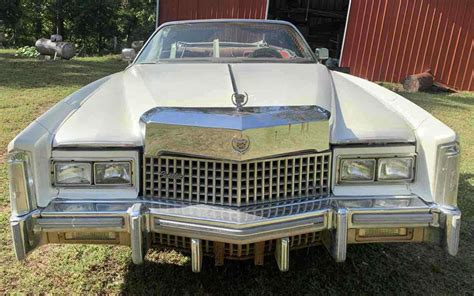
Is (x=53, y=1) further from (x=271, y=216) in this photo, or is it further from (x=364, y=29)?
(x=271, y=216)

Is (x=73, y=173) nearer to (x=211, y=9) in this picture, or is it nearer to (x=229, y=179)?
(x=229, y=179)

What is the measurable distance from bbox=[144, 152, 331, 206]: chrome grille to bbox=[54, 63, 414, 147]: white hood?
0.20 meters

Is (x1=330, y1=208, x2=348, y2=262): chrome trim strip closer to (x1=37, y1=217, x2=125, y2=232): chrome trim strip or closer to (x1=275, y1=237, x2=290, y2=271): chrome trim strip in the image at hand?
(x1=275, y1=237, x2=290, y2=271): chrome trim strip

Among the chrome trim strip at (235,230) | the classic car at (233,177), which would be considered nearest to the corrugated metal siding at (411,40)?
the classic car at (233,177)

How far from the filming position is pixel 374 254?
3408 millimetres

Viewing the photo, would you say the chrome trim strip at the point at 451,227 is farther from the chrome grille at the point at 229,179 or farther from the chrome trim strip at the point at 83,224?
the chrome trim strip at the point at 83,224

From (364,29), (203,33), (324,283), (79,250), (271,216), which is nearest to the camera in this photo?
(271,216)

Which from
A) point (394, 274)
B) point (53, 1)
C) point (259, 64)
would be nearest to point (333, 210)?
point (394, 274)

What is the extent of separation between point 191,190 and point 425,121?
1.41m

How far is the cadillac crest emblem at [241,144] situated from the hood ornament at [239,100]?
0.73 feet

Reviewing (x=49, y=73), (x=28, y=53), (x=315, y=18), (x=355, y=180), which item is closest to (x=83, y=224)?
(x=355, y=180)

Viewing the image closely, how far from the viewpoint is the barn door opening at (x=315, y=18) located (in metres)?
17.3

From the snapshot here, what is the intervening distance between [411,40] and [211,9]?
18.7 feet

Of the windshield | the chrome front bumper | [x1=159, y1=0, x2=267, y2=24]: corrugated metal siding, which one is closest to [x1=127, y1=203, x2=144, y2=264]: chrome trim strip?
the chrome front bumper
